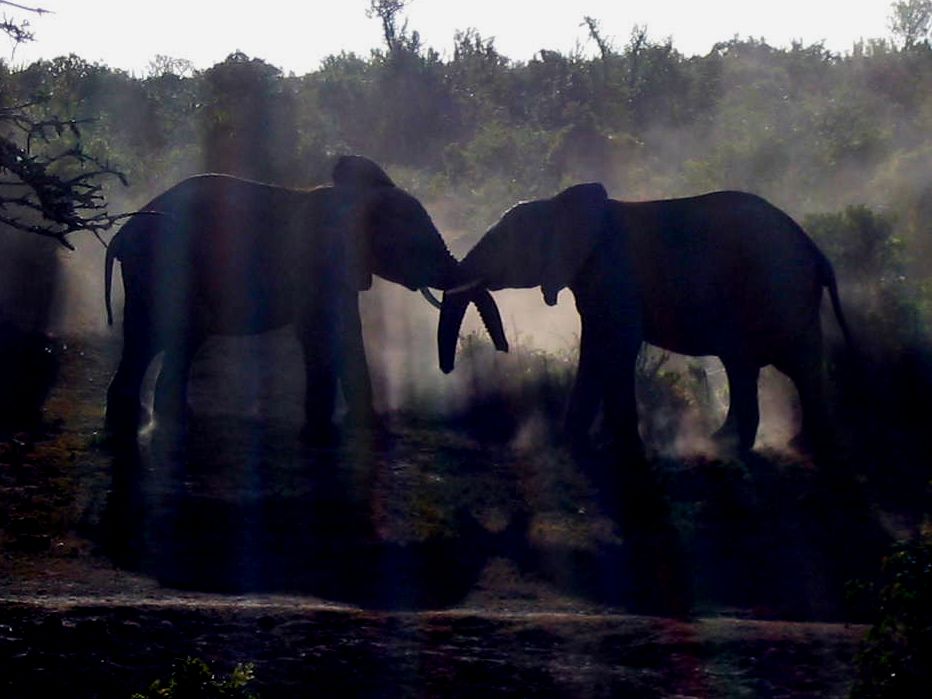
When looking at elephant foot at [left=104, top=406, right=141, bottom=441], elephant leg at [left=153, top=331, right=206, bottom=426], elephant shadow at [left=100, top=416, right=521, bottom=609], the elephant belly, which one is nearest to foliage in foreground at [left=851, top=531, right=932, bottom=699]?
elephant shadow at [left=100, top=416, right=521, bottom=609]

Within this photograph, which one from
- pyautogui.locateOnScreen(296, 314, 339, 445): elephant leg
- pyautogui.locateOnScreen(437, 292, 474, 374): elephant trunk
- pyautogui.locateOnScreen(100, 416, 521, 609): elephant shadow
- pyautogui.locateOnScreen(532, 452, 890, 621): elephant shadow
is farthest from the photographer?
pyautogui.locateOnScreen(296, 314, 339, 445): elephant leg

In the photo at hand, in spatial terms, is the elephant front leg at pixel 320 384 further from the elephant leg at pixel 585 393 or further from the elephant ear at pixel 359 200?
the elephant leg at pixel 585 393

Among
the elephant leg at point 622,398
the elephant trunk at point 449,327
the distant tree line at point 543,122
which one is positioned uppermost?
the distant tree line at point 543,122

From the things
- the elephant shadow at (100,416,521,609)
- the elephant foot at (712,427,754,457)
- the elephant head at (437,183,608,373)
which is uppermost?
the elephant head at (437,183,608,373)

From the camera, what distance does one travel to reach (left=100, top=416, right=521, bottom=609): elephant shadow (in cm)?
973

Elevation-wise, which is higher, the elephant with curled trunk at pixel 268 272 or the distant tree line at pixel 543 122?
the distant tree line at pixel 543 122

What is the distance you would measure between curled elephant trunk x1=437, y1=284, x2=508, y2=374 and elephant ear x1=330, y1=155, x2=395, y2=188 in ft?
4.32

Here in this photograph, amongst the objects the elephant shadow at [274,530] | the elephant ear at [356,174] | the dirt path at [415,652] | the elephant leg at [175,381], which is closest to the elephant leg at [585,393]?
the elephant shadow at [274,530]

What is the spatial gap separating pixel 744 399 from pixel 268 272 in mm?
3938

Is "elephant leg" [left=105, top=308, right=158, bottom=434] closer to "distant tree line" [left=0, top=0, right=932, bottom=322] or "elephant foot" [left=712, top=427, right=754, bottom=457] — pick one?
"distant tree line" [left=0, top=0, right=932, bottom=322]

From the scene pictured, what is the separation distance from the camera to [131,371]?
13664 mm

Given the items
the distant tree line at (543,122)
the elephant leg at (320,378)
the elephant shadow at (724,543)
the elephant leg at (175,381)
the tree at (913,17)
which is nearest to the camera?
the elephant shadow at (724,543)

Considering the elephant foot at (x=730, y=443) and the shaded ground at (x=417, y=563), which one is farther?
the elephant foot at (x=730, y=443)

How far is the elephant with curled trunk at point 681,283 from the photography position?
1331 cm
